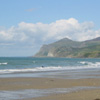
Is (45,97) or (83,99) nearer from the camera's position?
(83,99)

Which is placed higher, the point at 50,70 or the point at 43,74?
the point at 50,70

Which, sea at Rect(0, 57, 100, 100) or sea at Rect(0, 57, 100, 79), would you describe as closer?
sea at Rect(0, 57, 100, 100)

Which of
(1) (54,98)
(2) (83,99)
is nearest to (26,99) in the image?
(1) (54,98)

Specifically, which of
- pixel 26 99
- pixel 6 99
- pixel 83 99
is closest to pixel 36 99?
pixel 26 99

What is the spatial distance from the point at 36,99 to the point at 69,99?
1.70 meters

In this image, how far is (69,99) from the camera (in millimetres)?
13445

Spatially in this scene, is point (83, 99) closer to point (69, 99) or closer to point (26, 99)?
point (69, 99)

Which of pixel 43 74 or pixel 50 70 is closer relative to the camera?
pixel 43 74

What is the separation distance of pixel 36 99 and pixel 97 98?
316cm

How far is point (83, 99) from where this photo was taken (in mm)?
13367

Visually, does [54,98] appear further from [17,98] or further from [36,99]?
[17,98]

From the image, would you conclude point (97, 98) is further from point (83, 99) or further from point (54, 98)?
point (54, 98)

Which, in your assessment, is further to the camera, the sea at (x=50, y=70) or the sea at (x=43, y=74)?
the sea at (x=50, y=70)

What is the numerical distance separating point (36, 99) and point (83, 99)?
241 cm
